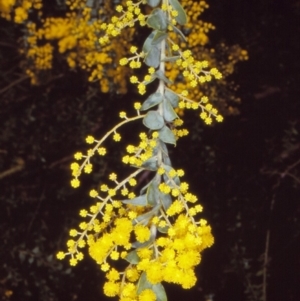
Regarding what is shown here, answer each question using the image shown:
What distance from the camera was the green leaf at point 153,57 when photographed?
2.91 ft

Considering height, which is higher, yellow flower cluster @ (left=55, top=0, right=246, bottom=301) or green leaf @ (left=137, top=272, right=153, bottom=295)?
yellow flower cluster @ (left=55, top=0, right=246, bottom=301)

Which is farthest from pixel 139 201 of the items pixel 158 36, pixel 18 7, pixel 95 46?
pixel 18 7

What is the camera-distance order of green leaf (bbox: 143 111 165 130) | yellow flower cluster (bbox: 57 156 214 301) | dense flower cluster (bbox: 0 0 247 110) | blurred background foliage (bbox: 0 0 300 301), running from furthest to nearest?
blurred background foliage (bbox: 0 0 300 301), dense flower cluster (bbox: 0 0 247 110), green leaf (bbox: 143 111 165 130), yellow flower cluster (bbox: 57 156 214 301)

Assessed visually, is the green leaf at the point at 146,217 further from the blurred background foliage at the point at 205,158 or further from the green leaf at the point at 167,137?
the blurred background foliage at the point at 205,158

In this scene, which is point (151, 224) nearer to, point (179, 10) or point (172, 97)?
point (172, 97)

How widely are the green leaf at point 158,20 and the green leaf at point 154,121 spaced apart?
0.14m

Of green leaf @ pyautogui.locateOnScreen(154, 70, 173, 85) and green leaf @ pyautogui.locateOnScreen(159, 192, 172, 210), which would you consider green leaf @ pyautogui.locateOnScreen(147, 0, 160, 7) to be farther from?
green leaf @ pyautogui.locateOnScreen(159, 192, 172, 210)

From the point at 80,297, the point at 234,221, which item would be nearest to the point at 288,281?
the point at 234,221

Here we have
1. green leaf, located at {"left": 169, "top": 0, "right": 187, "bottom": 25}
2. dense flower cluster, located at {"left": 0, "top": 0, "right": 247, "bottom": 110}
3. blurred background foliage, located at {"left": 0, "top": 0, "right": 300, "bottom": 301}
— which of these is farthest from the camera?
blurred background foliage, located at {"left": 0, "top": 0, "right": 300, "bottom": 301}

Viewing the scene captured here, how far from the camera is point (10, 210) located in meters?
1.57

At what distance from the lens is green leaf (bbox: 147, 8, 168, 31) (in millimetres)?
878

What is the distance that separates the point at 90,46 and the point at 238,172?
519 mm

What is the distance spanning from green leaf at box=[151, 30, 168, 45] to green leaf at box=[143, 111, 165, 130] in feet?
0.37

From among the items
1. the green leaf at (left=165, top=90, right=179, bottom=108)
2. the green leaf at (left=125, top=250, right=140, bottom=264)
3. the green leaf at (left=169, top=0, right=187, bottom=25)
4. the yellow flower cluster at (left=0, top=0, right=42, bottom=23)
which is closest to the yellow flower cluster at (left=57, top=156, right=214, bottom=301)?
the green leaf at (left=125, top=250, right=140, bottom=264)
